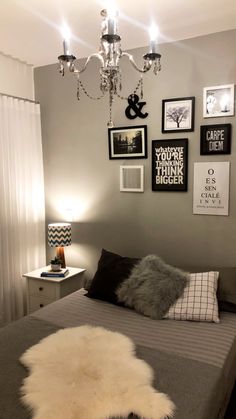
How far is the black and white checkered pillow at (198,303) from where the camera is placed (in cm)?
229

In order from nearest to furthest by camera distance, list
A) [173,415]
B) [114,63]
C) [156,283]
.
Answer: [173,415], [114,63], [156,283]

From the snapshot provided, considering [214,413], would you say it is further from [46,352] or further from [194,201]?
[194,201]

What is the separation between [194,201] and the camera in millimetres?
2887

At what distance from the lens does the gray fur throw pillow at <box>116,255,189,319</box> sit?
93.4 inches

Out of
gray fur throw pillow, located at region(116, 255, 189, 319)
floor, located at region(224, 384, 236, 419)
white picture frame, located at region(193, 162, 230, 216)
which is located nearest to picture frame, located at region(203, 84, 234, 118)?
white picture frame, located at region(193, 162, 230, 216)

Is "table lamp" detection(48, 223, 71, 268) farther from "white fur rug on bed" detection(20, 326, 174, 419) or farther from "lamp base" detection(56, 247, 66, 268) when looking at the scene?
"white fur rug on bed" detection(20, 326, 174, 419)

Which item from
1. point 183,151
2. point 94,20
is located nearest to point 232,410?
point 183,151

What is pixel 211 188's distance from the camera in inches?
110

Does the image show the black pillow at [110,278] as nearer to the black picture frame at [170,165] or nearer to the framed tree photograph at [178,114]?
the black picture frame at [170,165]

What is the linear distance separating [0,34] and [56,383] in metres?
2.53

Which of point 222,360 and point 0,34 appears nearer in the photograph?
point 222,360

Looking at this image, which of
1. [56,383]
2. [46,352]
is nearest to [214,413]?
[56,383]

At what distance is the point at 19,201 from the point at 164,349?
2.11m

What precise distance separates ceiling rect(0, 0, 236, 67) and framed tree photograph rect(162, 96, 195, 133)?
511mm
